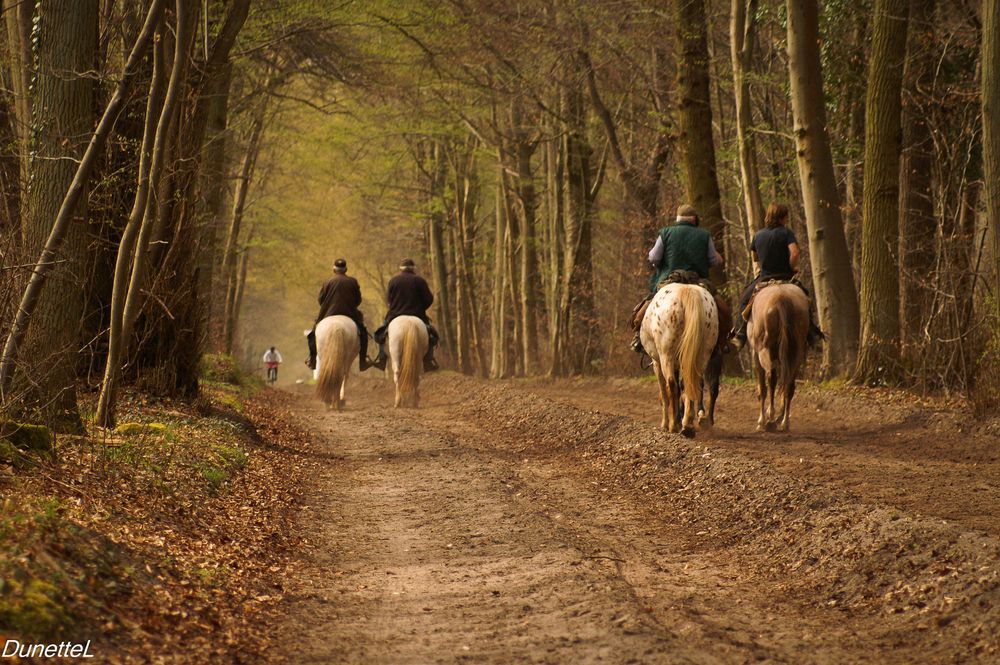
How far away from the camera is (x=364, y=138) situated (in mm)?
32125

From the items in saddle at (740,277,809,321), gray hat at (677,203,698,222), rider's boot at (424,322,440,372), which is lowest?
rider's boot at (424,322,440,372)

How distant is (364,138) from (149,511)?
84.5 feet

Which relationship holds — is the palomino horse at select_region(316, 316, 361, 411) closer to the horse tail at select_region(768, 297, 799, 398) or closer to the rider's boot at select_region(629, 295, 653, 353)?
the rider's boot at select_region(629, 295, 653, 353)

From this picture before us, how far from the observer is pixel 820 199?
16.7 meters

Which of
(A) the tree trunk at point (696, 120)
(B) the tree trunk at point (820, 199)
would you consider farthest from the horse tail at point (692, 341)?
(A) the tree trunk at point (696, 120)

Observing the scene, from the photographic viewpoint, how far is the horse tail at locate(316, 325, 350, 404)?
18453mm

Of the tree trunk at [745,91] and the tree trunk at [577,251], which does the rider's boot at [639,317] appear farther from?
the tree trunk at [577,251]

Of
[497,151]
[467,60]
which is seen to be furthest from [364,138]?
[467,60]

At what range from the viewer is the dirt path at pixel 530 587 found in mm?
5180

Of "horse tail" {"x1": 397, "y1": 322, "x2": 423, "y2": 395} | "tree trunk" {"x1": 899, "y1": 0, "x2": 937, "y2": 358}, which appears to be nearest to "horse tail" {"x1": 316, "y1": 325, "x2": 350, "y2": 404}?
"horse tail" {"x1": 397, "y1": 322, "x2": 423, "y2": 395}

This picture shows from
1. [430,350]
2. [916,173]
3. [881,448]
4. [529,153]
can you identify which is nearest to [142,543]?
[881,448]

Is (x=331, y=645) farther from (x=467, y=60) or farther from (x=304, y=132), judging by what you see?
(x=304, y=132)

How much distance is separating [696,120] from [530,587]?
50.0ft

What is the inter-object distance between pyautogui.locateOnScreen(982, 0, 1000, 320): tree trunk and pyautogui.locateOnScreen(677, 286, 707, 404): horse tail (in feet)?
13.0
